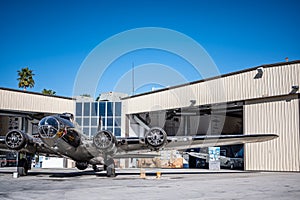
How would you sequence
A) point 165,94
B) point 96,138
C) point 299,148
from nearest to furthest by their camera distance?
point 96,138
point 299,148
point 165,94

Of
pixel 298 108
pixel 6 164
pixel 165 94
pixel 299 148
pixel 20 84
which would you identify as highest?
pixel 20 84

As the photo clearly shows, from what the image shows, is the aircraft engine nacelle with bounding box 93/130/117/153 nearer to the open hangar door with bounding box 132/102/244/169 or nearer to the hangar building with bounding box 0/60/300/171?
the hangar building with bounding box 0/60/300/171

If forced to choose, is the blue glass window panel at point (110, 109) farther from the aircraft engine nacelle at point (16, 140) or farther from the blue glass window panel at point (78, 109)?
the aircraft engine nacelle at point (16, 140)

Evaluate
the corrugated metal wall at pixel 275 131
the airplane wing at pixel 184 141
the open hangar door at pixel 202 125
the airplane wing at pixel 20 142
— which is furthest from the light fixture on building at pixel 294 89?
the airplane wing at pixel 20 142

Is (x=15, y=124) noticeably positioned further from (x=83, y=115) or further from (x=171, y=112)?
(x=171, y=112)

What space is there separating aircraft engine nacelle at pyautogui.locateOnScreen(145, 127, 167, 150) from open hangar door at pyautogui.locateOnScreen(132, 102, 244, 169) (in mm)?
22821

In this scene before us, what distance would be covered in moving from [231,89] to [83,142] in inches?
762

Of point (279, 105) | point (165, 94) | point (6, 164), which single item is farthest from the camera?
point (6, 164)

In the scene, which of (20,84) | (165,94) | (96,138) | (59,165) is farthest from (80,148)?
(20,84)

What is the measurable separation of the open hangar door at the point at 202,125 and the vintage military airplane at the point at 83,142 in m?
20.5

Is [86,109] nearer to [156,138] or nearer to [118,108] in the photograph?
[118,108]

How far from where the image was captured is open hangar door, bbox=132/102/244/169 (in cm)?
4747

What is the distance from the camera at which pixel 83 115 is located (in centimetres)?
4750

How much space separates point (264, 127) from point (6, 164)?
3985cm
